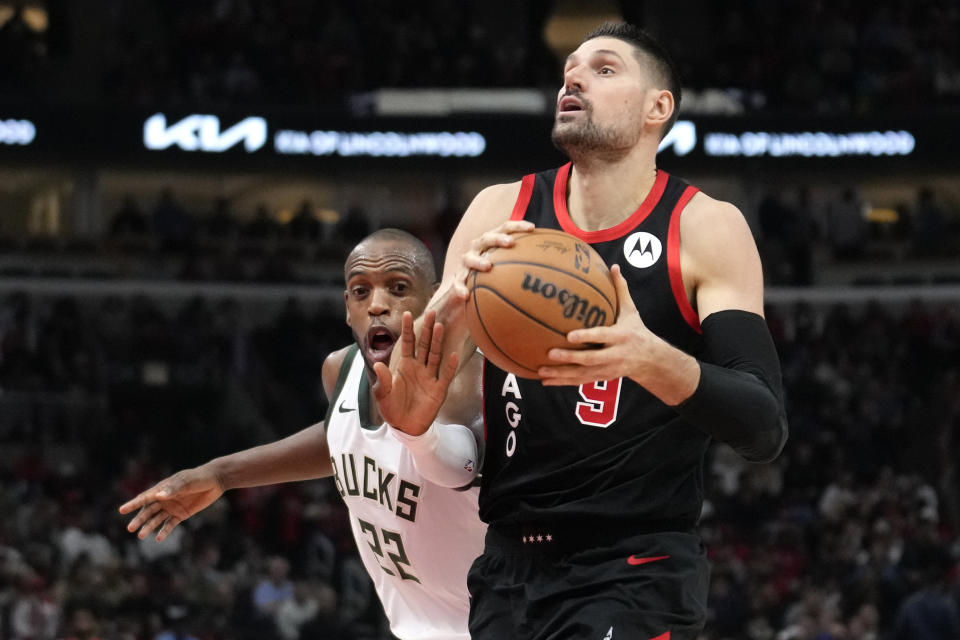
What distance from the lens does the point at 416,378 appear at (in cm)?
345

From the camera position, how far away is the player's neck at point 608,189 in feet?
12.2

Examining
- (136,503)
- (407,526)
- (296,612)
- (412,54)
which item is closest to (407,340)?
(407,526)

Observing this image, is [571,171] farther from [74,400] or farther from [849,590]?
[74,400]

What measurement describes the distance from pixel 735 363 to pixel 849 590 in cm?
1037

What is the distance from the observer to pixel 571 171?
12.8 ft

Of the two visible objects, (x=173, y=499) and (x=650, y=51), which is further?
(x=173, y=499)

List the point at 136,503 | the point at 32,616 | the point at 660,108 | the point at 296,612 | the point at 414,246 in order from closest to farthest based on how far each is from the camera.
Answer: the point at 660,108, the point at 136,503, the point at 414,246, the point at 32,616, the point at 296,612

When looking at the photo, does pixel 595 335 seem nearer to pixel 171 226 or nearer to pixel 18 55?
pixel 171 226

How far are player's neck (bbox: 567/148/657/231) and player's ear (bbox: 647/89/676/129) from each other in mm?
109

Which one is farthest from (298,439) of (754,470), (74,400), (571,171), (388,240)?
(74,400)

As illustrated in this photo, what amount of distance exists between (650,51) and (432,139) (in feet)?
53.6

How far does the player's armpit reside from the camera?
10.1 ft

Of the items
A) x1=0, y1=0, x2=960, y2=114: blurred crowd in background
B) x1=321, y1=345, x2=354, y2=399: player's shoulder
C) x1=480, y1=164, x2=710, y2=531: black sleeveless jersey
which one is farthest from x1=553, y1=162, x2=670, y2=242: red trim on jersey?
x1=0, y1=0, x2=960, y2=114: blurred crowd in background

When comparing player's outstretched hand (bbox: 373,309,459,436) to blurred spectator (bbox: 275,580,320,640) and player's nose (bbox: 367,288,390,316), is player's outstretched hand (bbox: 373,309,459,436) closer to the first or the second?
player's nose (bbox: 367,288,390,316)
